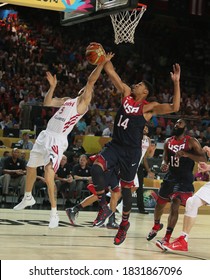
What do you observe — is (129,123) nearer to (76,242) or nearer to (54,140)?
(54,140)

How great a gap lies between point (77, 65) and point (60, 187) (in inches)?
409

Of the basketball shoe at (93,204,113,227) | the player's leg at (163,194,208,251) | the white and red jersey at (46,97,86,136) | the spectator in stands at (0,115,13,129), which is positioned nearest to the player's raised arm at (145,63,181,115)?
the player's leg at (163,194,208,251)

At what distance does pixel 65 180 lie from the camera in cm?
1373

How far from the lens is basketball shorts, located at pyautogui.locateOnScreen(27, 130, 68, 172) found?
344 inches

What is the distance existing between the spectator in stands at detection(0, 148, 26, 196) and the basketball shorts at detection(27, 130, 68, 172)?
4.61m

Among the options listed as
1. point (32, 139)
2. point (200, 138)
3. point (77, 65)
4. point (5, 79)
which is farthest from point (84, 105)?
point (77, 65)

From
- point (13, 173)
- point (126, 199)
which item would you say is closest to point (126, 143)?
point (126, 199)

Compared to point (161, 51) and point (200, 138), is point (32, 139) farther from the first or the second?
point (161, 51)

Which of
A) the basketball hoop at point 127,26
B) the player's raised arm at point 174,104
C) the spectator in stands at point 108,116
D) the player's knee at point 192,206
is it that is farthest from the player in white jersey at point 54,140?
the spectator in stands at point 108,116

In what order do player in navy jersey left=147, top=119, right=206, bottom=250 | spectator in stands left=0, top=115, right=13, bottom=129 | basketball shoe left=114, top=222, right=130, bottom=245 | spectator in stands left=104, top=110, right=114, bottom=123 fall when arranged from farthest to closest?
spectator in stands left=104, top=110, right=114, bottom=123 < spectator in stands left=0, top=115, right=13, bottom=129 < player in navy jersey left=147, top=119, right=206, bottom=250 < basketball shoe left=114, top=222, right=130, bottom=245

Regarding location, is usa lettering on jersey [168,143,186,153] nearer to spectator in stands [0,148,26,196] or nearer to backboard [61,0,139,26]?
backboard [61,0,139,26]

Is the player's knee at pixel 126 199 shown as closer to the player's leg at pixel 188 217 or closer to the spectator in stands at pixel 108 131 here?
the player's leg at pixel 188 217

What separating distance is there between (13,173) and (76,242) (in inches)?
220

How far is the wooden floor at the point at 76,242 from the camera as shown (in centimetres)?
719
